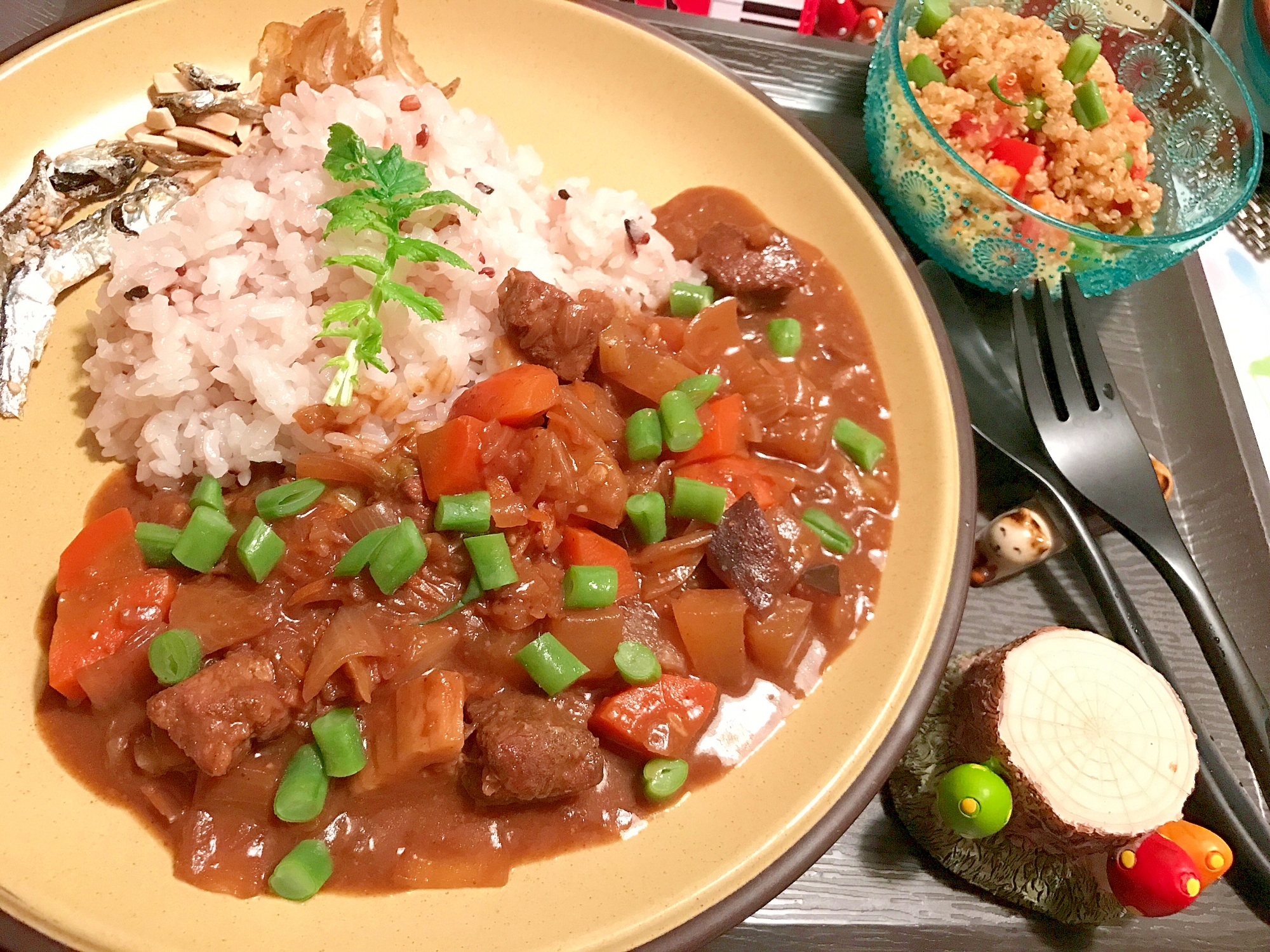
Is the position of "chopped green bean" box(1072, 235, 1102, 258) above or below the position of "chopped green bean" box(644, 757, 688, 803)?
above

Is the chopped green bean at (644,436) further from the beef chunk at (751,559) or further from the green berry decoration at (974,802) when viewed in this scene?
the green berry decoration at (974,802)

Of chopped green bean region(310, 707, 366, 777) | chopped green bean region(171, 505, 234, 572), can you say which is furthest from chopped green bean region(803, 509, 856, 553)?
chopped green bean region(171, 505, 234, 572)

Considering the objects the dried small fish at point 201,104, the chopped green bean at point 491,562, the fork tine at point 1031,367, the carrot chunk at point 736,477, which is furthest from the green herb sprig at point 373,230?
the fork tine at point 1031,367

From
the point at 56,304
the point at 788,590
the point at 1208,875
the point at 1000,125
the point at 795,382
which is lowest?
the point at 1208,875

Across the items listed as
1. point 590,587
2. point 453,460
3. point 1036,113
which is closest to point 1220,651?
point 590,587

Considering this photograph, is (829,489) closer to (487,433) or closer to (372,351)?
(487,433)

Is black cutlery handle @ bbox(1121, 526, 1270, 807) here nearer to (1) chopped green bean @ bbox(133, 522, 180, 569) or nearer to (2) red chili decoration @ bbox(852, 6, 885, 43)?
(2) red chili decoration @ bbox(852, 6, 885, 43)

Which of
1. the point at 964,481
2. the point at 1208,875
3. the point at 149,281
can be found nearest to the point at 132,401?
the point at 149,281
